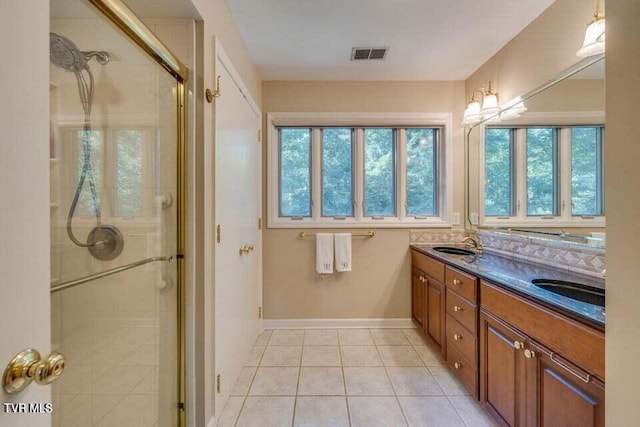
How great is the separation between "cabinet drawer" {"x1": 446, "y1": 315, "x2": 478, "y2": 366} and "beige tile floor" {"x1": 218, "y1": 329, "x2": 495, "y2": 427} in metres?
0.29

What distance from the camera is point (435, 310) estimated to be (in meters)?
2.23

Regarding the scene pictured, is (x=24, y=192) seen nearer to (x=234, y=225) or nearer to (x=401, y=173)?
(x=234, y=225)

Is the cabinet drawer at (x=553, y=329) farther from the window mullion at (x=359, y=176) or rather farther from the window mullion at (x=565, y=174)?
the window mullion at (x=359, y=176)

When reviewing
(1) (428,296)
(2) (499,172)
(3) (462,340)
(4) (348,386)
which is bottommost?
(4) (348,386)

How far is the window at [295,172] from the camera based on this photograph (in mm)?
2846

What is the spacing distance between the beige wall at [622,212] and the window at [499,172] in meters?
1.59

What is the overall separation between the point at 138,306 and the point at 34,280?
3.03ft

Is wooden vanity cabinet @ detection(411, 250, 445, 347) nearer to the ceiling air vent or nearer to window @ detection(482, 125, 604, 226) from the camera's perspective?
window @ detection(482, 125, 604, 226)

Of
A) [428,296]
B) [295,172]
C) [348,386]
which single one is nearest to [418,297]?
[428,296]

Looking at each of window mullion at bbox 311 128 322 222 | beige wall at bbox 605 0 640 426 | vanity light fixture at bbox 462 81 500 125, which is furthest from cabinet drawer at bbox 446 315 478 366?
vanity light fixture at bbox 462 81 500 125

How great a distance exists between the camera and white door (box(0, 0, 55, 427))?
0.43 m

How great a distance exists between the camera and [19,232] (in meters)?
0.46

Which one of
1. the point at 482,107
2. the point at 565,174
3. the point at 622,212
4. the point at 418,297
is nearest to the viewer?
the point at 622,212

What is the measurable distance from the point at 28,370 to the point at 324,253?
2318mm
